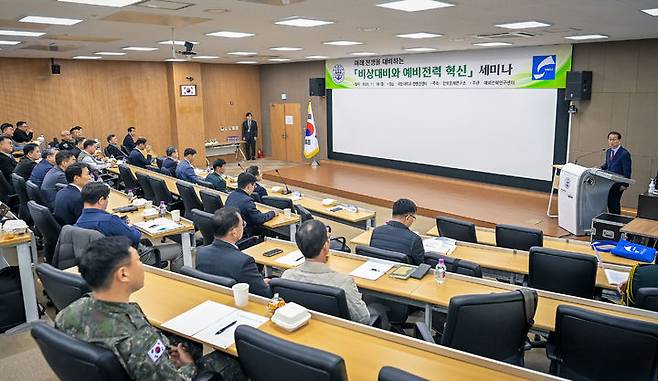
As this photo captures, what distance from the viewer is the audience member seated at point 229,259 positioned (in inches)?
127

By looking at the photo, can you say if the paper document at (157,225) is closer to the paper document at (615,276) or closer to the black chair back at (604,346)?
the black chair back at (604,346)

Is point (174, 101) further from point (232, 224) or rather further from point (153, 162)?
point (232, 224)

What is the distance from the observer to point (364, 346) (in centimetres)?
238

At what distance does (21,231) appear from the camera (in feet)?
14.4

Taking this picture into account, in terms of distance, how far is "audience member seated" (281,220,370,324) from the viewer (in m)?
2.84

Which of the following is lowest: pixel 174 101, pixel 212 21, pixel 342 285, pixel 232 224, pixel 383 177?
pixel 383 177

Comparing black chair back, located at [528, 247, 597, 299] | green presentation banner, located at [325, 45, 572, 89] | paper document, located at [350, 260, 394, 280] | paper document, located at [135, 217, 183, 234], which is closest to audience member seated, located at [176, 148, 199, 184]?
paper document, located at [135, 217, 183, 234]

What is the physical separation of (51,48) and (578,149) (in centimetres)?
1011

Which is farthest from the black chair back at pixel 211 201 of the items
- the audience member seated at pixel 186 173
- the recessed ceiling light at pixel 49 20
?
the recessed ceiling light at pixel 49 20

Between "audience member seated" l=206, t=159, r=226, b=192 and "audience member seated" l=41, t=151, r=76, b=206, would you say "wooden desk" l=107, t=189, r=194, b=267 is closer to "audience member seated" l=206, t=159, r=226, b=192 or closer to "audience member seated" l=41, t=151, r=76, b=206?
"audience member seated" l=41, t=151, r=76, b=206

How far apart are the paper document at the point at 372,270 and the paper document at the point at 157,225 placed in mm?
2255

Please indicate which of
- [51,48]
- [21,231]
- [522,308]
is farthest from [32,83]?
[522,308]

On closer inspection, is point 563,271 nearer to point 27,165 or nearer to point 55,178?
point 55,178

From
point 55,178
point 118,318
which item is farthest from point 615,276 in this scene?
point 55,178
